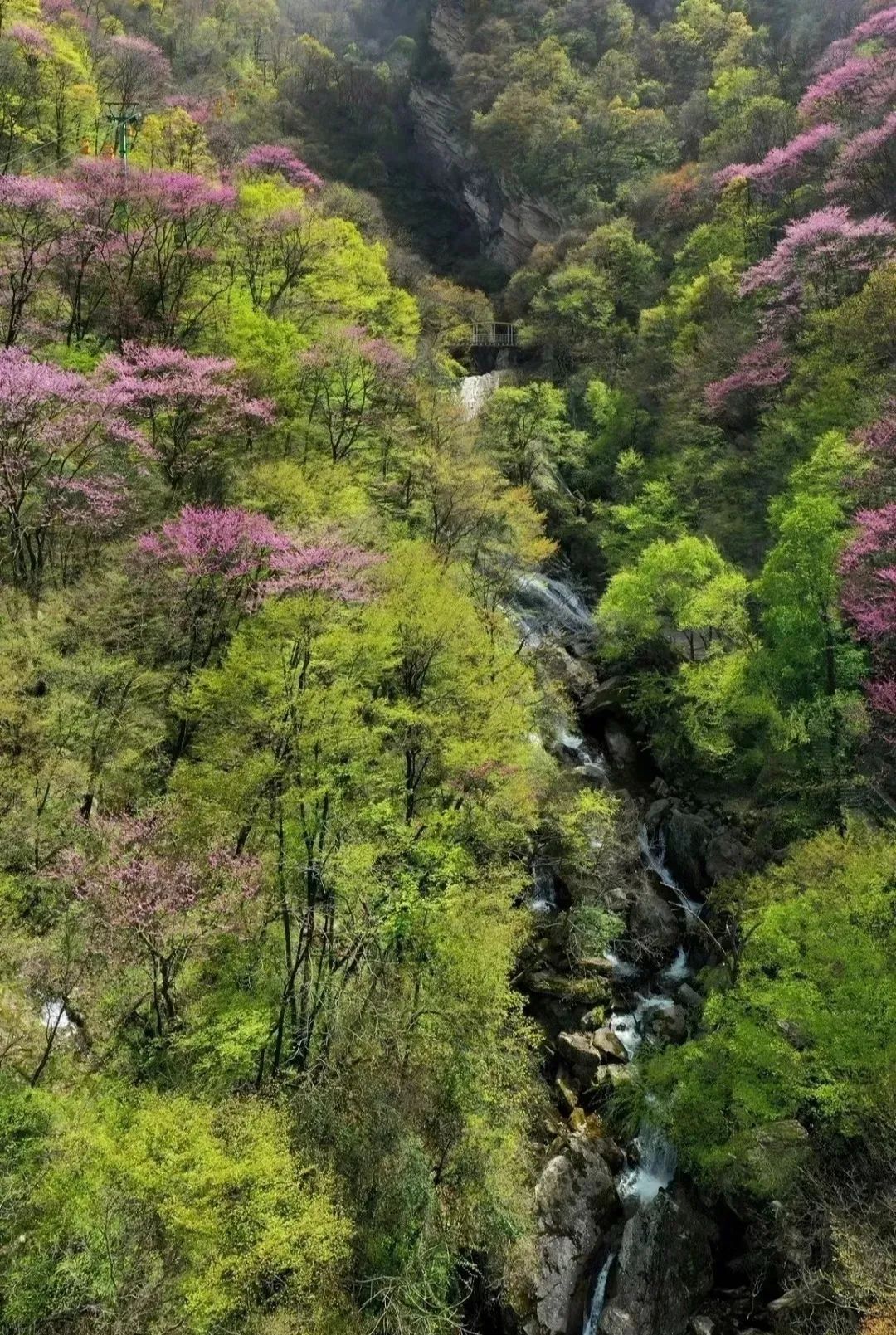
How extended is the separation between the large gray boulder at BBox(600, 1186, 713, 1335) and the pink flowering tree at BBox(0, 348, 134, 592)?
21.3 metres

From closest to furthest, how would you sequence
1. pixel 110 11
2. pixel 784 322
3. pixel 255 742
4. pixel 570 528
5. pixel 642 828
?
1. pixel 255 742
2. pixel 642 828
3. pixel 784 322
4. pixel 570 528
5. pixel 110 11

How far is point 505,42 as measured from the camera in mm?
68688

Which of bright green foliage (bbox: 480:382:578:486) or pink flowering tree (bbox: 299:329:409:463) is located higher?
pink flowering tree (bbox: 299:329:409:463)

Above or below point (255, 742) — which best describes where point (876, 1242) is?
above

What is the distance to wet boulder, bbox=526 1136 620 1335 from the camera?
1566cm

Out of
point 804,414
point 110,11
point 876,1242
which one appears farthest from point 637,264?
point 876,1242

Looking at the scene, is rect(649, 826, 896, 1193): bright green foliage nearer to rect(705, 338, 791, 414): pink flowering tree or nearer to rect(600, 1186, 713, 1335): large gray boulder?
rect(600, 1186, 713, 1335): large gray boulder

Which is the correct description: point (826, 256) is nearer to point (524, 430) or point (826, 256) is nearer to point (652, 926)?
point (524, 430)

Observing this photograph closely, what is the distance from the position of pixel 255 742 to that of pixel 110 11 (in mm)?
70421

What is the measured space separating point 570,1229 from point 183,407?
25267 mm

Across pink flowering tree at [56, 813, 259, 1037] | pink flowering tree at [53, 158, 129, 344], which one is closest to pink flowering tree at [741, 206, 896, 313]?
pink flowering tree at [53, 158, 129, 344]

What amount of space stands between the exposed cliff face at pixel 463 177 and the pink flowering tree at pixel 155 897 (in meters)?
62.7

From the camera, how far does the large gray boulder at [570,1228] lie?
15.7 metres

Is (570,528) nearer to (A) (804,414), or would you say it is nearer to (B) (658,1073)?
(A) (804,414)
